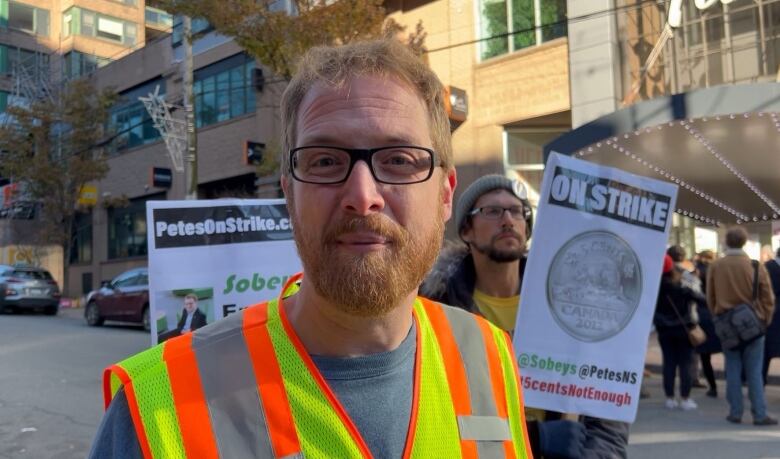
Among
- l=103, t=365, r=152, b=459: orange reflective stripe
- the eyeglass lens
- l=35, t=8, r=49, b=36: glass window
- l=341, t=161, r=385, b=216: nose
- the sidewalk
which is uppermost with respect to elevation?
l=35, t=8, r=49, b=36: glass window

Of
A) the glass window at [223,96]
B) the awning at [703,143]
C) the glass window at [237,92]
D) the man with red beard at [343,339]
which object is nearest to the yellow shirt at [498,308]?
the man with red beard at [343,339]

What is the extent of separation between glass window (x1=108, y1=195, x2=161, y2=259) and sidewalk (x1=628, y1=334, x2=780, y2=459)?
80.7 ft

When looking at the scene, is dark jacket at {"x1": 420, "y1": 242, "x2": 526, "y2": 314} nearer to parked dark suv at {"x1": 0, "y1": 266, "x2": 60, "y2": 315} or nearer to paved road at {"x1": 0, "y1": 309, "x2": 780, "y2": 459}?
paved road at {"x1": 0, "y1": 309, "x2": 780, "y2": 459}

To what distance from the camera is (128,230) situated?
29.4 meters

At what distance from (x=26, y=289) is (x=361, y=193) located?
2261cm

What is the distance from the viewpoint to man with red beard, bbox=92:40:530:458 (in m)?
1.38

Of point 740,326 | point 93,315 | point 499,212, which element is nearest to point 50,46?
point 93,315

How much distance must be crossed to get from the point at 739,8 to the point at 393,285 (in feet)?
50.1

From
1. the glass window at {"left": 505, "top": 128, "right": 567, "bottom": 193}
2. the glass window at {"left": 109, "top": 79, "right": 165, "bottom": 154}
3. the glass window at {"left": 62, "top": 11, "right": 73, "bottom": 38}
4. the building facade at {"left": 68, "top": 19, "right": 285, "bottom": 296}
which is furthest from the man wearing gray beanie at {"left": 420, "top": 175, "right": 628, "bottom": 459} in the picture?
the glass window at {"left": 62, "top": 11, "right": 73, "bottom": 38}

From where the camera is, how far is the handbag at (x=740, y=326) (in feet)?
22.8

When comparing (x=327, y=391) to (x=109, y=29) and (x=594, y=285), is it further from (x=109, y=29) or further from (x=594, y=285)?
(x=109, y=29)

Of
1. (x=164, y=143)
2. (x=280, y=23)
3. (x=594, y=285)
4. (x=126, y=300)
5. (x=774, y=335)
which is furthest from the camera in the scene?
(x=164, y=143)

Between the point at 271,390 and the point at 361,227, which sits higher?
the point at 361,227

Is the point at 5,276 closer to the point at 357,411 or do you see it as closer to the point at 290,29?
the point at 290,29
